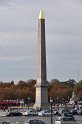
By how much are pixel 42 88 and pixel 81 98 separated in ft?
283

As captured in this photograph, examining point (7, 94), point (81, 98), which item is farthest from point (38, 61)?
point (81, 98)

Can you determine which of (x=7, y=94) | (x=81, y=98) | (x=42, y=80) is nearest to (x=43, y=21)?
(x=42, y=80)

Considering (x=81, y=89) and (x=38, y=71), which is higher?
(x=81, y=89)

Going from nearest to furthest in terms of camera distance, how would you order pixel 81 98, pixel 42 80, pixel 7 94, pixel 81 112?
pixel 81 112 < pixel 42 80 < pixel 7 94 < pixel 81 98

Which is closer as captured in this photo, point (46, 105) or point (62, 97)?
point (46, 105)

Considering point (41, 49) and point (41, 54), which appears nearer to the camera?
point (41, 49)

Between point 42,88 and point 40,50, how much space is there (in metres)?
8.46

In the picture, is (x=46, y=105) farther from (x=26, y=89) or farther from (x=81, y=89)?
(x=81, y=89)

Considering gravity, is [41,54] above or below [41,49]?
below

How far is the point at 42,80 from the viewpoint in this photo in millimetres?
90125

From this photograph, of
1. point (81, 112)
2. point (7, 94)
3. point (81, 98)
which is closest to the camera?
point (81, 112)

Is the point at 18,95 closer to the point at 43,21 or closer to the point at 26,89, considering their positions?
the point at 26,89

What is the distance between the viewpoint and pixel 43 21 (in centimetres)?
8750

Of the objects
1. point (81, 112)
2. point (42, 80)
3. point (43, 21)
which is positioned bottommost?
point (81, 112)
